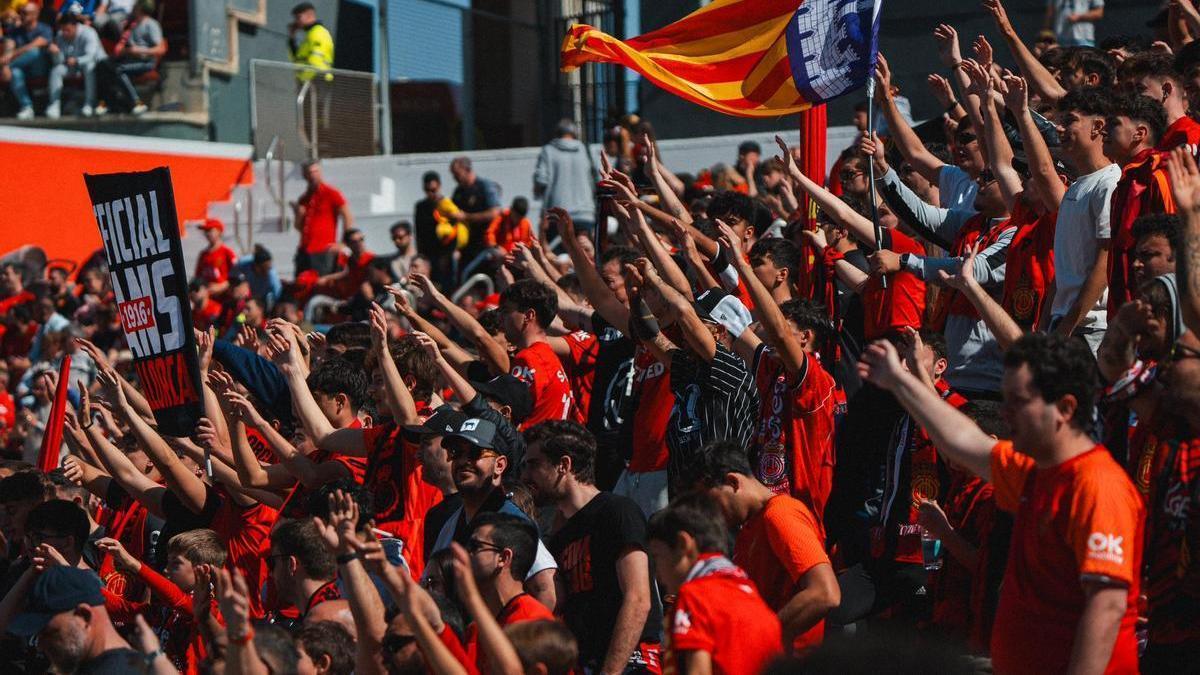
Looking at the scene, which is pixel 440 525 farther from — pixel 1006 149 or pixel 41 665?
pixel 1006 149

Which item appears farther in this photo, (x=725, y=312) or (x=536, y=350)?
(x=536, y=350)

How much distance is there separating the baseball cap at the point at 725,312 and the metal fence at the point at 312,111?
1549cm

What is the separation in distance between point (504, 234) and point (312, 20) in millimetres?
7672

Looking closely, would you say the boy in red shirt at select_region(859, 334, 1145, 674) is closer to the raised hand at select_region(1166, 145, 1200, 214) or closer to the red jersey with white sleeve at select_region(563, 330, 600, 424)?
the raised hand at select_region(1166, 145, 1200, 214)

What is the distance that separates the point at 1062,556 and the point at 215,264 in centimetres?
1489

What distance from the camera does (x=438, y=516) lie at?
7184mm

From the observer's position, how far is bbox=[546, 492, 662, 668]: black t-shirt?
20.9 ft

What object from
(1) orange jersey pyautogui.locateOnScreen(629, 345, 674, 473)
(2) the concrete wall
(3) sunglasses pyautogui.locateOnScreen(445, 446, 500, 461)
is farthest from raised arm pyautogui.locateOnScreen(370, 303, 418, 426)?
(2) the concrete wall

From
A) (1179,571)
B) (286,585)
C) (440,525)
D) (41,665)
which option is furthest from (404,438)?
(1179,571)

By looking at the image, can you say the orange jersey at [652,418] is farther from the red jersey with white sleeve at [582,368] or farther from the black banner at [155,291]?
the black banner at [155,291]

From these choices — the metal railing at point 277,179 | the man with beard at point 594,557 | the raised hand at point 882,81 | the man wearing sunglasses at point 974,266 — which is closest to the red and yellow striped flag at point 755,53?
the raised hand at point 882,81

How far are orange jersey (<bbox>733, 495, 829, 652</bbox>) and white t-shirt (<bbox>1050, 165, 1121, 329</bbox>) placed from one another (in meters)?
1.56

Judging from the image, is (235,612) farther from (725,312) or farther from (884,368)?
(725,312)

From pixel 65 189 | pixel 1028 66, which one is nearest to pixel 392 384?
pixel 1028 66
